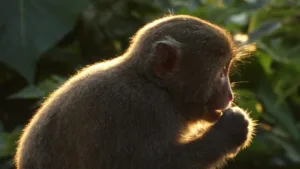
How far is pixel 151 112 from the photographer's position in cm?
380

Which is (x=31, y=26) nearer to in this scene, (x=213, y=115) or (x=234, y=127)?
(x=213, y=115)

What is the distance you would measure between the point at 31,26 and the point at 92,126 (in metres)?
2.70

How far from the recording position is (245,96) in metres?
5.38

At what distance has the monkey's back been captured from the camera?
12.0 ft

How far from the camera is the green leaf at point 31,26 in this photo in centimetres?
609

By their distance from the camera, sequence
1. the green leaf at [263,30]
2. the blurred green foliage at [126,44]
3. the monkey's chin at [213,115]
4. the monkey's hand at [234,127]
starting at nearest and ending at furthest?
the monkey's hand at [234,127] < the monkey's chin at [213,115] < the green leaf at [263,30] < the blurred green foliage at [126,44]

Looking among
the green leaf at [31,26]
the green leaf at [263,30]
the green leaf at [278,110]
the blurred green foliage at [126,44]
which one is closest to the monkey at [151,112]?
the blurred green foliage at [126,44]

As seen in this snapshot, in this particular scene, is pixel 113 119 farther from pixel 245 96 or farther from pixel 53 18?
pixel 53 18

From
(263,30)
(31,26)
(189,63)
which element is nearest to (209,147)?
(189,63)

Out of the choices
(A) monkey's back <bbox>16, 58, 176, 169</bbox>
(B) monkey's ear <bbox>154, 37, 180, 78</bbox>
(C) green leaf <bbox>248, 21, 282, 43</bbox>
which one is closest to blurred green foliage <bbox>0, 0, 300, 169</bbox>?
(C) green leaf <bbox>248, 21, 282, 43</bbox>

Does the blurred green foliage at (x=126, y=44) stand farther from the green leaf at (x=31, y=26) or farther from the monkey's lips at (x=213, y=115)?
the monkey's lips at (x=213, y=115)

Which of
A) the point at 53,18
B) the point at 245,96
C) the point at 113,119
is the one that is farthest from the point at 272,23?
the point at 113,119

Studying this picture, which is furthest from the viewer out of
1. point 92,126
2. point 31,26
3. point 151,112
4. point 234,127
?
point 31,26

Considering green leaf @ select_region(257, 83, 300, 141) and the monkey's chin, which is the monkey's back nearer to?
the monkey's chin
